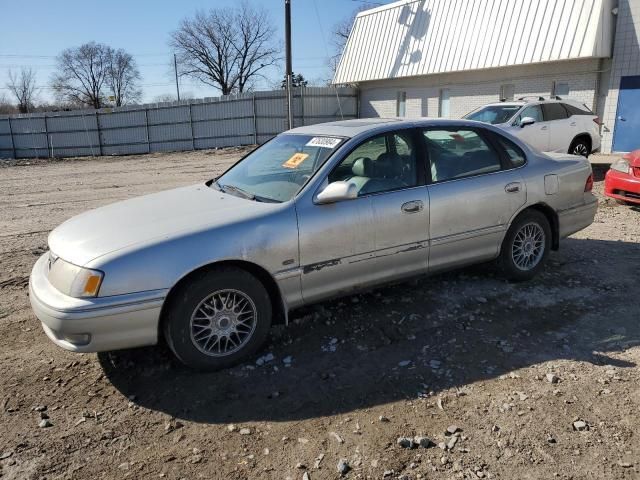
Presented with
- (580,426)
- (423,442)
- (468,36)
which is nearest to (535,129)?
(468,36)

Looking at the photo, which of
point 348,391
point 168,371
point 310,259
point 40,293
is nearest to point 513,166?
point 310,259

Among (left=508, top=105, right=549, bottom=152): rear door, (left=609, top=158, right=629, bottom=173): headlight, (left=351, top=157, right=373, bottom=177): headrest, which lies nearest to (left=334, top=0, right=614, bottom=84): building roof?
(left=508, top=105, right=549, bottom=152): rear door

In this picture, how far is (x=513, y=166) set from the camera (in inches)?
192

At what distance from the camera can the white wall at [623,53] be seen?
591 inches

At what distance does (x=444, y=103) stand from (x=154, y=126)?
13543mm

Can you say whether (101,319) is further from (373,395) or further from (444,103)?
(444,103)

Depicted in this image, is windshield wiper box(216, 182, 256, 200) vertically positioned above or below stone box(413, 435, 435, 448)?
above

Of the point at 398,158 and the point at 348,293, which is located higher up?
the point at 398,158

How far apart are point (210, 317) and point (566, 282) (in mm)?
3545

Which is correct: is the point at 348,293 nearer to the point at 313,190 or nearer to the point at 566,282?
the point at 313,190

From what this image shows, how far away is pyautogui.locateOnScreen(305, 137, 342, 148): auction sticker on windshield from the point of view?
165 inches

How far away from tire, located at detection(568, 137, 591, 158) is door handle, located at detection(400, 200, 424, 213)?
993 centimetres

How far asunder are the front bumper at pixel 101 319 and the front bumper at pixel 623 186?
287 inches

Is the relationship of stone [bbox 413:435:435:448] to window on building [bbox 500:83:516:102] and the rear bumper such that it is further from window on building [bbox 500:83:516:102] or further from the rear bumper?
window on building [bbox 500:83:516:102]
